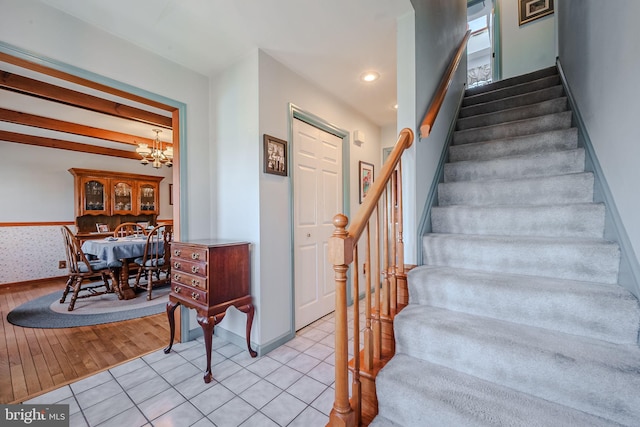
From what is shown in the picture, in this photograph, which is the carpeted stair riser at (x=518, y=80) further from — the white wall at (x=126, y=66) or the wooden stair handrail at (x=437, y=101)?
the white wall at (x=126, y=66)

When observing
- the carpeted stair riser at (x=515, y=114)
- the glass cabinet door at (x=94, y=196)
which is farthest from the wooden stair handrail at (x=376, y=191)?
the glass cabinet door at (x=94, y=196)

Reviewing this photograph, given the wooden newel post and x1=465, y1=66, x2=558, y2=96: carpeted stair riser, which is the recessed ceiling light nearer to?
x1=465, y1=66, x2=558, y2=96: carpeted stair riser

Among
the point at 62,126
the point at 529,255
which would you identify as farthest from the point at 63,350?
the point at 529,255

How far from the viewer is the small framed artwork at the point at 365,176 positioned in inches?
142

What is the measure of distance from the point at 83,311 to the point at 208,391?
2531 millimetres

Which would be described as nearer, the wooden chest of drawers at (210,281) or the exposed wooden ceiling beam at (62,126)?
the wooden chest of drawers at (210,281)

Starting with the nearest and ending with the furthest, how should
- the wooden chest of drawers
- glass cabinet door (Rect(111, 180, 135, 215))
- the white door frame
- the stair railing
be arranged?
the stair railing → the wooden chest of drawers → the white door frame → glass cabinet door (Rect(111, 180, 135, 215))

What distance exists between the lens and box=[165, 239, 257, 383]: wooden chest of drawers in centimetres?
Answer: 192

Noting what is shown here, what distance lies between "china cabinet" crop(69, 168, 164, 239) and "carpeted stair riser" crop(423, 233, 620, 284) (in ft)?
19.9

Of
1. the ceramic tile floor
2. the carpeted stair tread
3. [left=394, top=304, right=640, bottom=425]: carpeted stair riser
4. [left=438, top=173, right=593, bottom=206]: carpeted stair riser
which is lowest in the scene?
the ceramic tile floor

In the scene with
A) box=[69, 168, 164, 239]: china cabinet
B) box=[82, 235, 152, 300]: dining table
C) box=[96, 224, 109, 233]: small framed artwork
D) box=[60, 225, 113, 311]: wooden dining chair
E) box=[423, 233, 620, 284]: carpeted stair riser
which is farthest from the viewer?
box=[96, 224, 109, 233]: small framed artwork

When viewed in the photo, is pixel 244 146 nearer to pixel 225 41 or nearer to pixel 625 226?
pixel 225 41

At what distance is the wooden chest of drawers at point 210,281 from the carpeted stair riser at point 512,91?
3010 mm

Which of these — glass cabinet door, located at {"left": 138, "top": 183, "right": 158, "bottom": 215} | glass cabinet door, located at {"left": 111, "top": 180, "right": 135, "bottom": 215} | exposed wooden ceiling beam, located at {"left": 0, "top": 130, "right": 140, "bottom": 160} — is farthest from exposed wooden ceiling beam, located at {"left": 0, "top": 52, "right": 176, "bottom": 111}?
glass cabinet door, located at {"left": 138, "top": 183, "right": 158, "bottom": 215}
